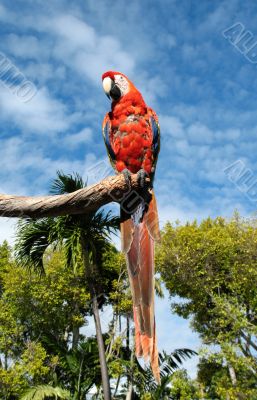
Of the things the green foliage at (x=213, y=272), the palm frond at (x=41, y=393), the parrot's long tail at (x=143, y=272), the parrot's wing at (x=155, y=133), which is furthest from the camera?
the green foliage at (x=213, y=272)

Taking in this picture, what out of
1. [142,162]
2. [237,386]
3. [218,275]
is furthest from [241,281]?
[142,162]

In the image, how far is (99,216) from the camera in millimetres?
7742

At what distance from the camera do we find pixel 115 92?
4.24 metres

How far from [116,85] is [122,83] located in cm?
8

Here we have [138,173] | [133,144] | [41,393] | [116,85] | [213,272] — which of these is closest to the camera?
[138,173]

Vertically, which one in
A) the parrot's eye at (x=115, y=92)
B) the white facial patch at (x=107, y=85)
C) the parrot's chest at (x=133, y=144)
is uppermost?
the white facial patch at (x=107, y=85)

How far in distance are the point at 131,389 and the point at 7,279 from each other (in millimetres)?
6086

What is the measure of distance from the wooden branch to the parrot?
0.15m

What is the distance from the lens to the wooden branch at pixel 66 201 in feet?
9.81

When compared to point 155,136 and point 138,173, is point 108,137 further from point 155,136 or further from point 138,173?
point 138,173

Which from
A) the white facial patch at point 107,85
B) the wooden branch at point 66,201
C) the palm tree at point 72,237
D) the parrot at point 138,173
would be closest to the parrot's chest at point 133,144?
the parrot at point 138,173

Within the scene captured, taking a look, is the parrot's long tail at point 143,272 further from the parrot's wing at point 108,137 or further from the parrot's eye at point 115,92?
A: the parrot's eye at point 115,92

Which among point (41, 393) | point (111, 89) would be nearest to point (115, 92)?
point (111, 89)

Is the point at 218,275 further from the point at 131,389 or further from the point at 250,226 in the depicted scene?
the point at 131,389
